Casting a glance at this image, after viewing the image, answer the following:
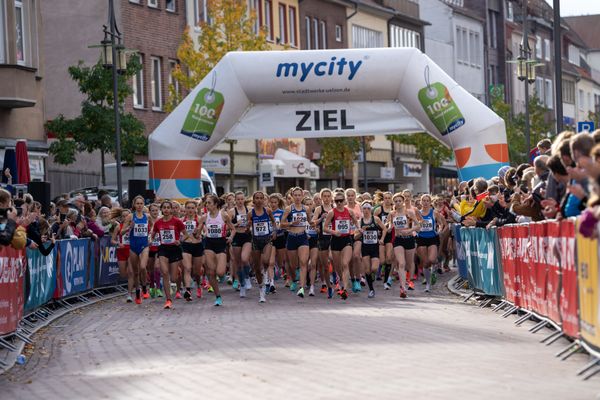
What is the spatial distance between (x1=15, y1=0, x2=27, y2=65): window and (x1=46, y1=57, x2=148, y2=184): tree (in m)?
1.48

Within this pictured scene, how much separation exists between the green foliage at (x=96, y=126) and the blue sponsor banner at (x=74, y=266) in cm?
1185

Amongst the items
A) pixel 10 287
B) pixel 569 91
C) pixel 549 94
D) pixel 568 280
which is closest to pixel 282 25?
pixel 549 94

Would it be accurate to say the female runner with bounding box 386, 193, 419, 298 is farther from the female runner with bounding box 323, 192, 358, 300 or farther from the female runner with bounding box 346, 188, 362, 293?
the female runner with bounding box 323, 192, 358, 300

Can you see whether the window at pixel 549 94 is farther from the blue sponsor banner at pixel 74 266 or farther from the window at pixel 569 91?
the blue sponsor banner at pixel 74 266

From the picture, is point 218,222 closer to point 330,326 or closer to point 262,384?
point 330,326

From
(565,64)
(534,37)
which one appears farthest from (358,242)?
(565,64)

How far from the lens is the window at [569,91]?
105062 millimetres

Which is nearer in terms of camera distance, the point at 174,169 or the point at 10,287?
the point at 10,287

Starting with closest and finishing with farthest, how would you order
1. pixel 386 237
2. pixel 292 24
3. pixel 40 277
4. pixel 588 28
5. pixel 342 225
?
pixel 40 277, pixel 342 225, pixel 386 237, pixel 292 24, pixel 588 28

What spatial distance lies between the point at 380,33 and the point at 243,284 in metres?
50.2

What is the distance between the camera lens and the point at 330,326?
17.2m

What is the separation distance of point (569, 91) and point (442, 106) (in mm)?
83148

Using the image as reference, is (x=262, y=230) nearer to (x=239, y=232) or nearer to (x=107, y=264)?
(x=239, y=232)

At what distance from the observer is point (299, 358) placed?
13.5m
